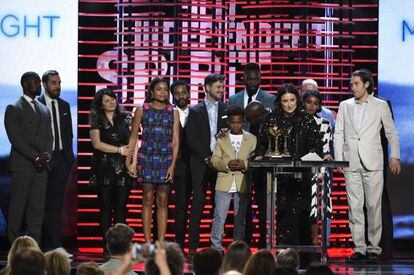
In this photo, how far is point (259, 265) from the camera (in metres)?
6.24

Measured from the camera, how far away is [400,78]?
39.2ft

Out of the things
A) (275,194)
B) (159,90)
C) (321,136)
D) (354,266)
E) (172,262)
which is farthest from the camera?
(159,90)

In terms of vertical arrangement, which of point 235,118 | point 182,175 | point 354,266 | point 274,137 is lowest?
point 354,266

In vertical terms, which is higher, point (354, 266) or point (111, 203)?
point (111, 203)

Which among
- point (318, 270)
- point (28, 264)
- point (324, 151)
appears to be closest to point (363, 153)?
point (324, 151)

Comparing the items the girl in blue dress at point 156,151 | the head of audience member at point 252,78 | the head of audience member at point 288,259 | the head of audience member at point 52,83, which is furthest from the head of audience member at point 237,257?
the head of audience member at point 52,83

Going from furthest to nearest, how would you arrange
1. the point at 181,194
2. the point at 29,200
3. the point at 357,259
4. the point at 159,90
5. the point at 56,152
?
the point at 181,194, the point at 56,152, the point at 29,200, the point at 357,259, the point at 159,90

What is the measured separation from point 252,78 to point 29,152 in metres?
2.27

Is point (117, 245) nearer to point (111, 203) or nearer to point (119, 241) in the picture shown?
point (119, 241)

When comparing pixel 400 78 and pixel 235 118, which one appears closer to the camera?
pixel 235 118

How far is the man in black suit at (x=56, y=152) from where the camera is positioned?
10594mm

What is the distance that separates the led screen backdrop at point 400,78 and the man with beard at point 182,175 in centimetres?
247

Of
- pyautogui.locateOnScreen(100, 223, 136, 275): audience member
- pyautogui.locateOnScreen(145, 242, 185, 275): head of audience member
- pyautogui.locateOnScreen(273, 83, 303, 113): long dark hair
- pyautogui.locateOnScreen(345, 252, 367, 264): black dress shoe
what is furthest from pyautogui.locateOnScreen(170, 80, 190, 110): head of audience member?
pyautogui.locateOnScreen(145, 242, 185, 275): head of audience member

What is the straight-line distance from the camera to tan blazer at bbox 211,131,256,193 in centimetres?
1023
